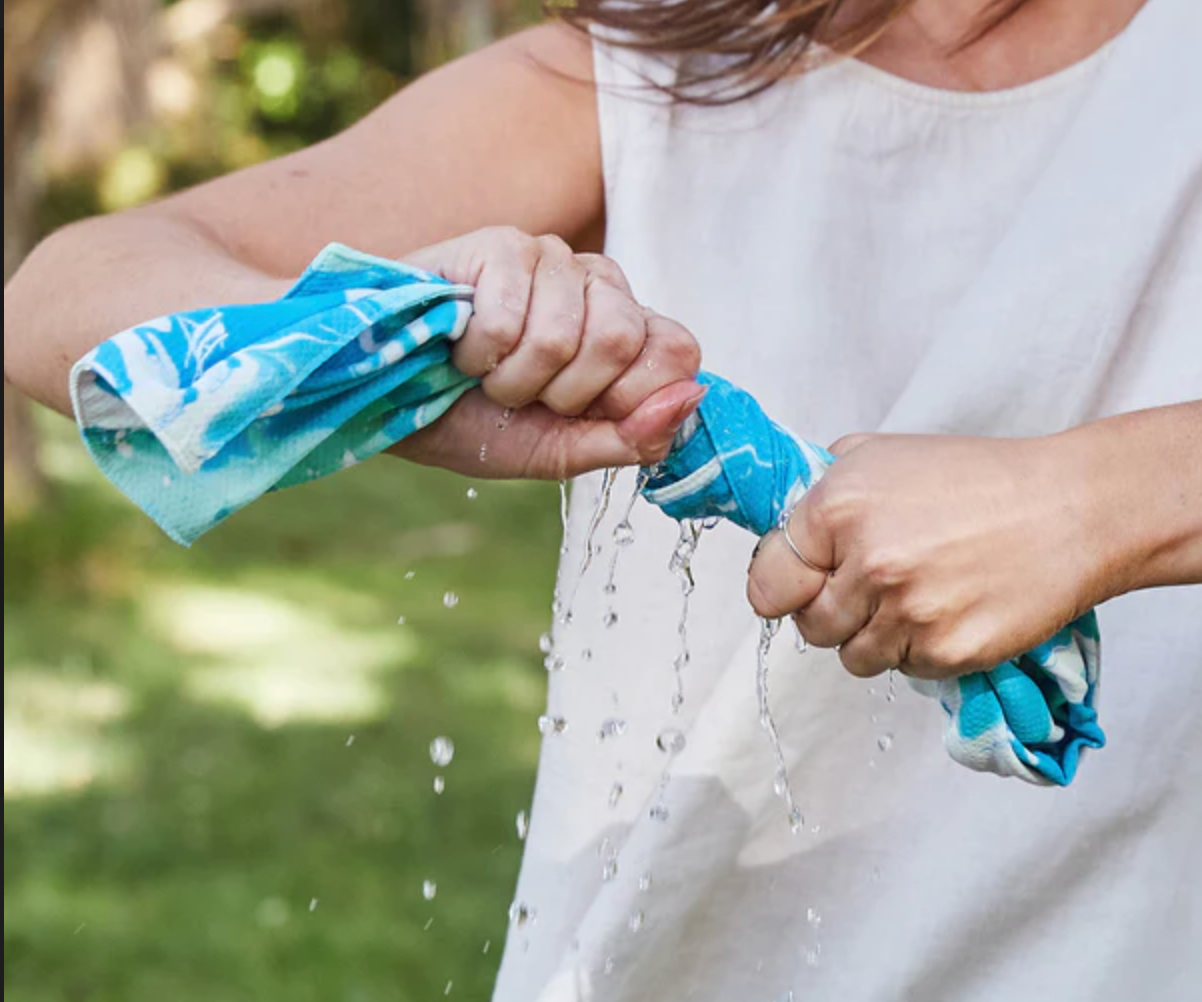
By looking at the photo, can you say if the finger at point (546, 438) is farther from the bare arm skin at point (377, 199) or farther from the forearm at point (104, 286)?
the bare arm skin at point (377, 199)

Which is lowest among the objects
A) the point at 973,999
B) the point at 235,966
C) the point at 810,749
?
the point at 235,966

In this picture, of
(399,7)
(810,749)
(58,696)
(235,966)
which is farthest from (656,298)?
(399,7)

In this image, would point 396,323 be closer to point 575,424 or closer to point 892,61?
point 575,424

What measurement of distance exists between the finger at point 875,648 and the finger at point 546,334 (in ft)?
0.84

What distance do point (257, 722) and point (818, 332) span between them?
130 inches

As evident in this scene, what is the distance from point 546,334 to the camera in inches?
42.0

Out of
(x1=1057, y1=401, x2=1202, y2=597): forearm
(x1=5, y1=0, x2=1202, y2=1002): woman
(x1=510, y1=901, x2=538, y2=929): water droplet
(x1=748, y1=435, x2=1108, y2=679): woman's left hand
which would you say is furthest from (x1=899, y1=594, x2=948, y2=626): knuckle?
(x1=510, y1=901, x2=538, y2=929): water droplet

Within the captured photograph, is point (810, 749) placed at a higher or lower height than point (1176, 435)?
lower

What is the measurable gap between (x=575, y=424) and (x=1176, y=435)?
0.38 m

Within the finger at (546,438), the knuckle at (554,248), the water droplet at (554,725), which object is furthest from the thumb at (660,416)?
the water droplet at (554,725)

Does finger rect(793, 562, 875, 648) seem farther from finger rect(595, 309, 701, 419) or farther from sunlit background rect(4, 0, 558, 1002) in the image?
sunlit background rect(4, 0, 558, 1002)

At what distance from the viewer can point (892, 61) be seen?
153cm

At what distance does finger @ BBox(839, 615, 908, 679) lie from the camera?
1.11 meters

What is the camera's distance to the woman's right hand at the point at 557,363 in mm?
1077
